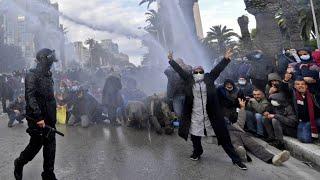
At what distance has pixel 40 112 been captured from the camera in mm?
5211

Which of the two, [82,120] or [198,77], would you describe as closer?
[198,77]

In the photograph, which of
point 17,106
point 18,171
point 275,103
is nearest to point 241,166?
point 275,103

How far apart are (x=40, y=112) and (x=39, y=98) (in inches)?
9.1

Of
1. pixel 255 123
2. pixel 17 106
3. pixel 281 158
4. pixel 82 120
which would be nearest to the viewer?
pixel 281 158

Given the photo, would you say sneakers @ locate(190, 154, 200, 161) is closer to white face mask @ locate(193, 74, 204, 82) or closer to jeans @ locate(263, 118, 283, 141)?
white face mask @ locate(193, 74, 204, 82)

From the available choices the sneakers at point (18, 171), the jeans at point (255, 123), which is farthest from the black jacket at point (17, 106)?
the jeans at point (255, 123)

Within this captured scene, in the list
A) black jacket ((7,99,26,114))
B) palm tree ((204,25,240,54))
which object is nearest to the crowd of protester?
black jacket ((7,99,26,114))

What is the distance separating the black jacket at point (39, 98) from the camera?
5195mm

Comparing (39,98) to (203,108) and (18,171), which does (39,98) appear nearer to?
(18,171)

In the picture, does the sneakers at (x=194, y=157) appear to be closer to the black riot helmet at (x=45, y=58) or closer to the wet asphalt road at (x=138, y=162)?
the wet asphalt road at (x=138, y=162)

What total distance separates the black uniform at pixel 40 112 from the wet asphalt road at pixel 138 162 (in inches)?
24.3

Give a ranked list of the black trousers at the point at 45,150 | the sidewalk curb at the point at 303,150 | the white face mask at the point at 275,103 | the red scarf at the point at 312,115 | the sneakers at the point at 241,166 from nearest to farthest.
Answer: the black trousers at the point at 45,150, the sneakers at the point at 241,166, the sidewalk curb at the point at 303,150, the red scarf at the point at 312,115, the white face mask at the point at 275,103

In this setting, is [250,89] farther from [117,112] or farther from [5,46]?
[5,46]

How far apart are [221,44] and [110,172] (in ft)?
150
